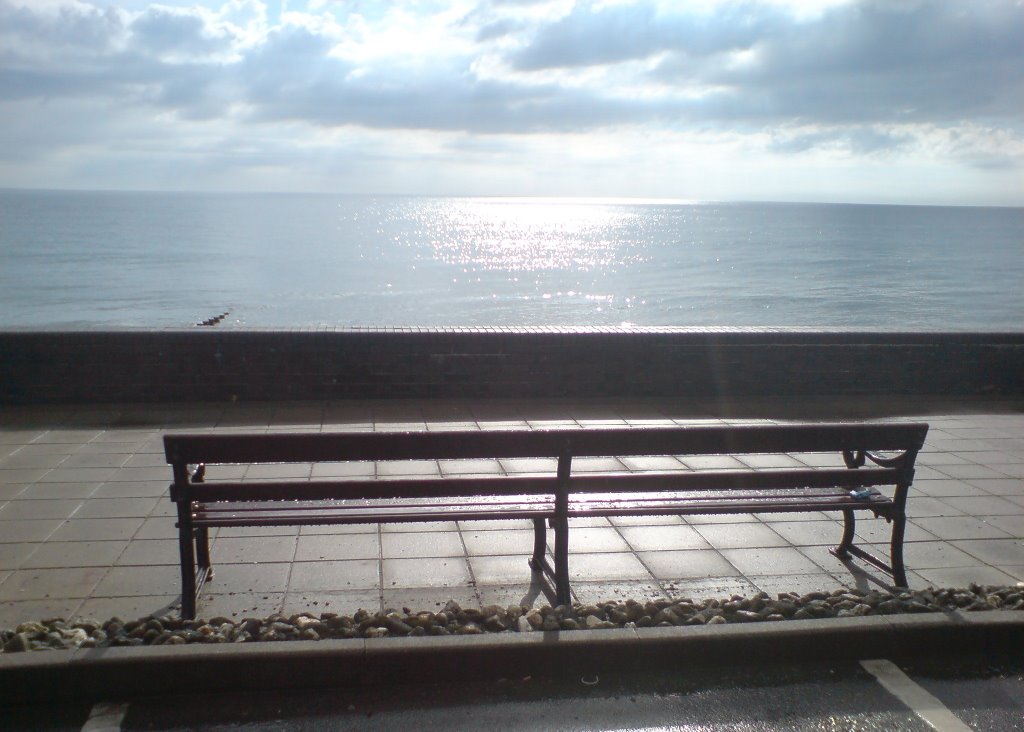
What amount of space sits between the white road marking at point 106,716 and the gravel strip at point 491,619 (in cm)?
28

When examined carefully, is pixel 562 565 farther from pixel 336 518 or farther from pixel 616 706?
pixel 336 518

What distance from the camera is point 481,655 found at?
3787mm

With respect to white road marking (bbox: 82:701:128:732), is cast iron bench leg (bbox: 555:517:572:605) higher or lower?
higher

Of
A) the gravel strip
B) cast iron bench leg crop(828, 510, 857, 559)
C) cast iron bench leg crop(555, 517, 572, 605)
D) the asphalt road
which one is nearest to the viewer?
the asphalt road

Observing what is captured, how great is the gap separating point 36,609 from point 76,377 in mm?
4615

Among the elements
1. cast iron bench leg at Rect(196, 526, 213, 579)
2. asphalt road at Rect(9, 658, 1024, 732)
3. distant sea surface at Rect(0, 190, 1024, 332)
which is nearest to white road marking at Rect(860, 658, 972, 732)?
asphalt road at Rect(9, 658, 1024, 732)

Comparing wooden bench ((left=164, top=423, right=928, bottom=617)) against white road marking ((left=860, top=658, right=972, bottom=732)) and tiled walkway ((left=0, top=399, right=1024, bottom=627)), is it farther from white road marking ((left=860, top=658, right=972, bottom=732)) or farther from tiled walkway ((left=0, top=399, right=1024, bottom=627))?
white road marking ((left=860, top=658, right=972, bottom=732))

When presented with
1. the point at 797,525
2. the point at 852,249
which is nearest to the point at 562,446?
the point at 797,525

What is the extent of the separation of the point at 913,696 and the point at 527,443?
1.85m

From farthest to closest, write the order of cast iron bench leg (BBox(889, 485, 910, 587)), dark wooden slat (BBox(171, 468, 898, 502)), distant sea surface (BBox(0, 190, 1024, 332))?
distant sea surface (BBox(0, 190, 1024, 332))
cast iron bench leg (BBox(889, 485, 910, 587))
dark wooden slat (BBox(171, 468, 898, 502))

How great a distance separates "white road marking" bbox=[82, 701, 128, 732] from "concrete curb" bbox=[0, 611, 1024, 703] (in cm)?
5

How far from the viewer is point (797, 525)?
5.74 meters

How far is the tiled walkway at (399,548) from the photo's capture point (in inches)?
178

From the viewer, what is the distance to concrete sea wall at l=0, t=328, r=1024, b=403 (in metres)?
8.44
